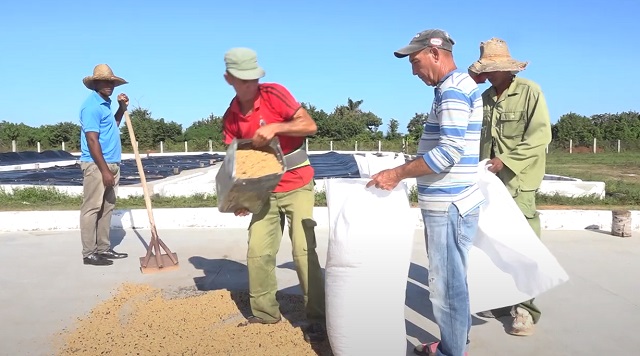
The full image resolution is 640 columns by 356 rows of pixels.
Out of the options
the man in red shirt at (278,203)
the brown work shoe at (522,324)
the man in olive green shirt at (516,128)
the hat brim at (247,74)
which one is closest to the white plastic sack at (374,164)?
the man in red shirt at (278,203)

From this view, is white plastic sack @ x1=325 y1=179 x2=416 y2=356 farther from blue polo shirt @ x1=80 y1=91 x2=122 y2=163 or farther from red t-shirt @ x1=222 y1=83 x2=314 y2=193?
blue polo shirt @ x1=80 y1=91 x2=122 y2=163

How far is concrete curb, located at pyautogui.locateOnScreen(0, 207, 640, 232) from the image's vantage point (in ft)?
22.2

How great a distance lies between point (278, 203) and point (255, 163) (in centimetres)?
44

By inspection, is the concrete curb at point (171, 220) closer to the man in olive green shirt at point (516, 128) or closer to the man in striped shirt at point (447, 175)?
the man in olive green shirt at point (516, 128)

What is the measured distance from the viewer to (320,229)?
6824 mm

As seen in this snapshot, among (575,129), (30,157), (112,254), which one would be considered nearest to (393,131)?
(575,129)

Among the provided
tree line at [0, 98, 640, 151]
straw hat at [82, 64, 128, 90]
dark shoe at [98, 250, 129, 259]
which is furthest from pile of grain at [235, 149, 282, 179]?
tree line at [0, 98, 640, 151]

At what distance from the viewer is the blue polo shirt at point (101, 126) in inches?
190

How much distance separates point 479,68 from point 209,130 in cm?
3441

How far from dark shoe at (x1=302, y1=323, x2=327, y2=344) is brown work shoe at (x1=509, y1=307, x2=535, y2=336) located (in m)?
1.17

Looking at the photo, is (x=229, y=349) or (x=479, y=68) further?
(x=479, y=68)

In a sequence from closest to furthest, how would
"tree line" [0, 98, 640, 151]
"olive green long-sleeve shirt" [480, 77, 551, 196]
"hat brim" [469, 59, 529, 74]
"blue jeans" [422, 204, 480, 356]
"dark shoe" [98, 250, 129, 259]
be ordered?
1. "blue jeans" [422, 204, 480, 356]
2. "hat brim" [469, 59, 529, 74]
3. "olive green long-sleeve shirt" [480, 77, 551, 196]
4. "dark shoe" [98, 250, 129, 259]
5. "tree line" [0, 98, 640, 151]

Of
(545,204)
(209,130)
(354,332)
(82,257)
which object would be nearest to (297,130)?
(354,332)

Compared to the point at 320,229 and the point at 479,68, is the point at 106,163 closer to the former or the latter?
the point at 320,229
